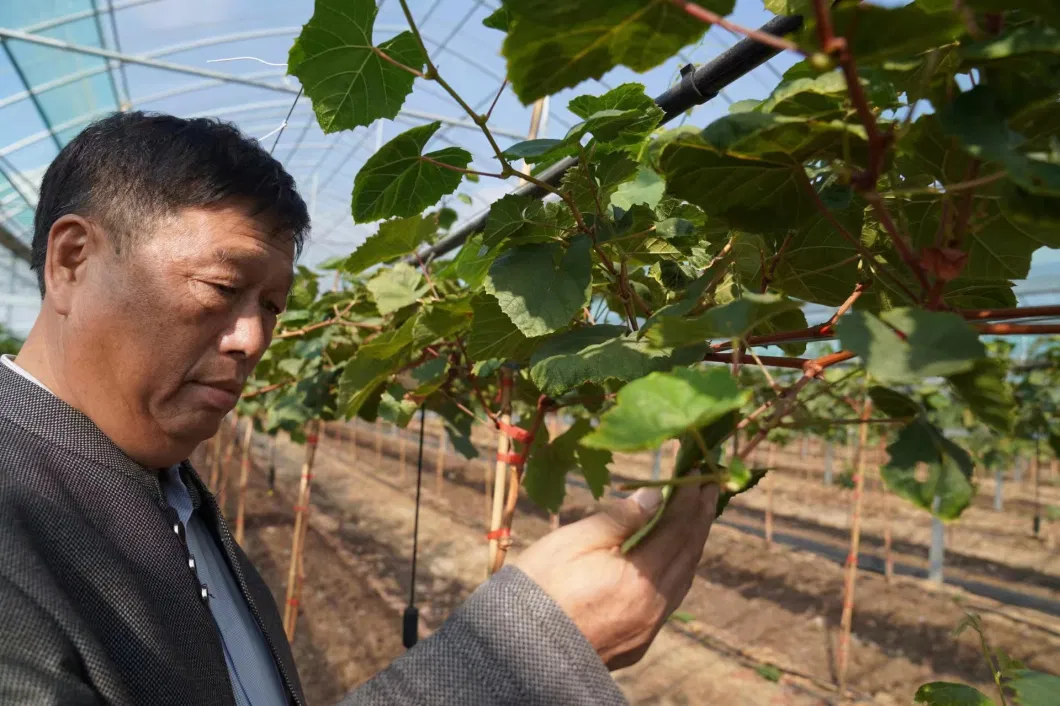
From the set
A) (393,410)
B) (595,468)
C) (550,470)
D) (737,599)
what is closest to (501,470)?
(550,470)

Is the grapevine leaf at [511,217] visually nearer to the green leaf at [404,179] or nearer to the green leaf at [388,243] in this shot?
the green leaf at [404,179]

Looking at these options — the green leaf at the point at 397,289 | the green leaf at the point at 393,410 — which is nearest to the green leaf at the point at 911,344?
the green leaf at the point at 397,289

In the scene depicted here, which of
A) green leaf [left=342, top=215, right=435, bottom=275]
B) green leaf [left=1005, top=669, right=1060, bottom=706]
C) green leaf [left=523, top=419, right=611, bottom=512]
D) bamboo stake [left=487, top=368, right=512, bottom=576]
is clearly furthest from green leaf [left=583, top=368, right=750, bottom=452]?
green leaf [left=523, top=419, right=611, bottom=512]

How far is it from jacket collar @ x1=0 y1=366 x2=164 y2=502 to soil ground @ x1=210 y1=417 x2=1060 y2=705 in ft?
14.5

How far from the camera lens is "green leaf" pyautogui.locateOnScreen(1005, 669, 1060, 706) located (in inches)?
29.4

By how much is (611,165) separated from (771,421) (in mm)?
405

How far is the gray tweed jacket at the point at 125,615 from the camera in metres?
0.57

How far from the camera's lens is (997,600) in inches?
280

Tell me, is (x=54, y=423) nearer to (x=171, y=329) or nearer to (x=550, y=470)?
(x=171, y=329)

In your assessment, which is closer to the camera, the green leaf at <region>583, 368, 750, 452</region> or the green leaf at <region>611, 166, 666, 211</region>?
the green leaf at <region>583, 368, 750, 452</region>

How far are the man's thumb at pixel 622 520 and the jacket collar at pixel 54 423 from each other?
59 centimetres

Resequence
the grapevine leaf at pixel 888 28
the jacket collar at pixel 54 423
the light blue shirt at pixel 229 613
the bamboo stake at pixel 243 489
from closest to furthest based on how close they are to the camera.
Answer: the grapevine leaf at pixel 888 28, the jacket collar at pixel 54 423, the light blue shirt at pixel 229 613, the bamboo stake at pixel 243 489

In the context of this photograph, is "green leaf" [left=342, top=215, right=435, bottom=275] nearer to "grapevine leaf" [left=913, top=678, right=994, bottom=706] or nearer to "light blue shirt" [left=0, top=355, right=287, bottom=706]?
"light blue shirt" [left=0, top=355, right=287, bottom=706]

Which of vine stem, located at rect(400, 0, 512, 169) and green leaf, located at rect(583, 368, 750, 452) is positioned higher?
vine stem, located at rect(400, 0, 512, 169)
